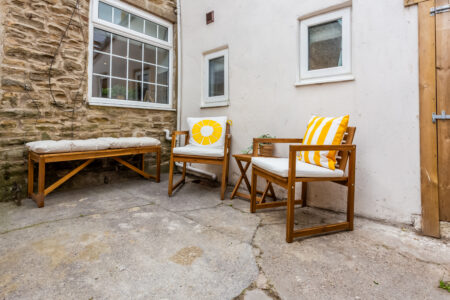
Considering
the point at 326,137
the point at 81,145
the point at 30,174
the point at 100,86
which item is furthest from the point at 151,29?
the point at 326,137

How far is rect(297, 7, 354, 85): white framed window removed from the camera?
214 centimetres

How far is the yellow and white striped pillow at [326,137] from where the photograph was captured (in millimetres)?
1759

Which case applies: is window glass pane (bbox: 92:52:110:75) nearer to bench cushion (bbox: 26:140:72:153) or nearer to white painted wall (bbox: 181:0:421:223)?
bench cushion (bbox: 26:140:72:153)

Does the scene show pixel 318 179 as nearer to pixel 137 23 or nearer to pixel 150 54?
pixel 150 54

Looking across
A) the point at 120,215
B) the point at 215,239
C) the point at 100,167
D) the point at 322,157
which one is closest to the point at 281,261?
the point at 215,239

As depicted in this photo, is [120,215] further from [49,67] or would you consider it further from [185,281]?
[49,67]

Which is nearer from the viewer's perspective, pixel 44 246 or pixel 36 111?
pixel 44 246

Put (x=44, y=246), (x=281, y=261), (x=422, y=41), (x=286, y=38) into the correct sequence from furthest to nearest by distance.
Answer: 1. (x=286, y=38)
2. (x=422, y=41)
3. (x=44, y=246)
4. (x=281, y=261)

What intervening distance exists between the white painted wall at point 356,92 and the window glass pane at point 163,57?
109 centimetres

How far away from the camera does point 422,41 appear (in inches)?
68.4

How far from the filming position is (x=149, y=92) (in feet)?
11.8

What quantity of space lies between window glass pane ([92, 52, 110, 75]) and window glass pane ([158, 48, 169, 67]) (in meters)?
0.82

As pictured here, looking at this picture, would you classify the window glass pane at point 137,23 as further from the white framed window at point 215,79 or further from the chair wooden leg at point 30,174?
the chair wooden leg at point 30,174

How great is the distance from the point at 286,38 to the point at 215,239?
6.97ft
